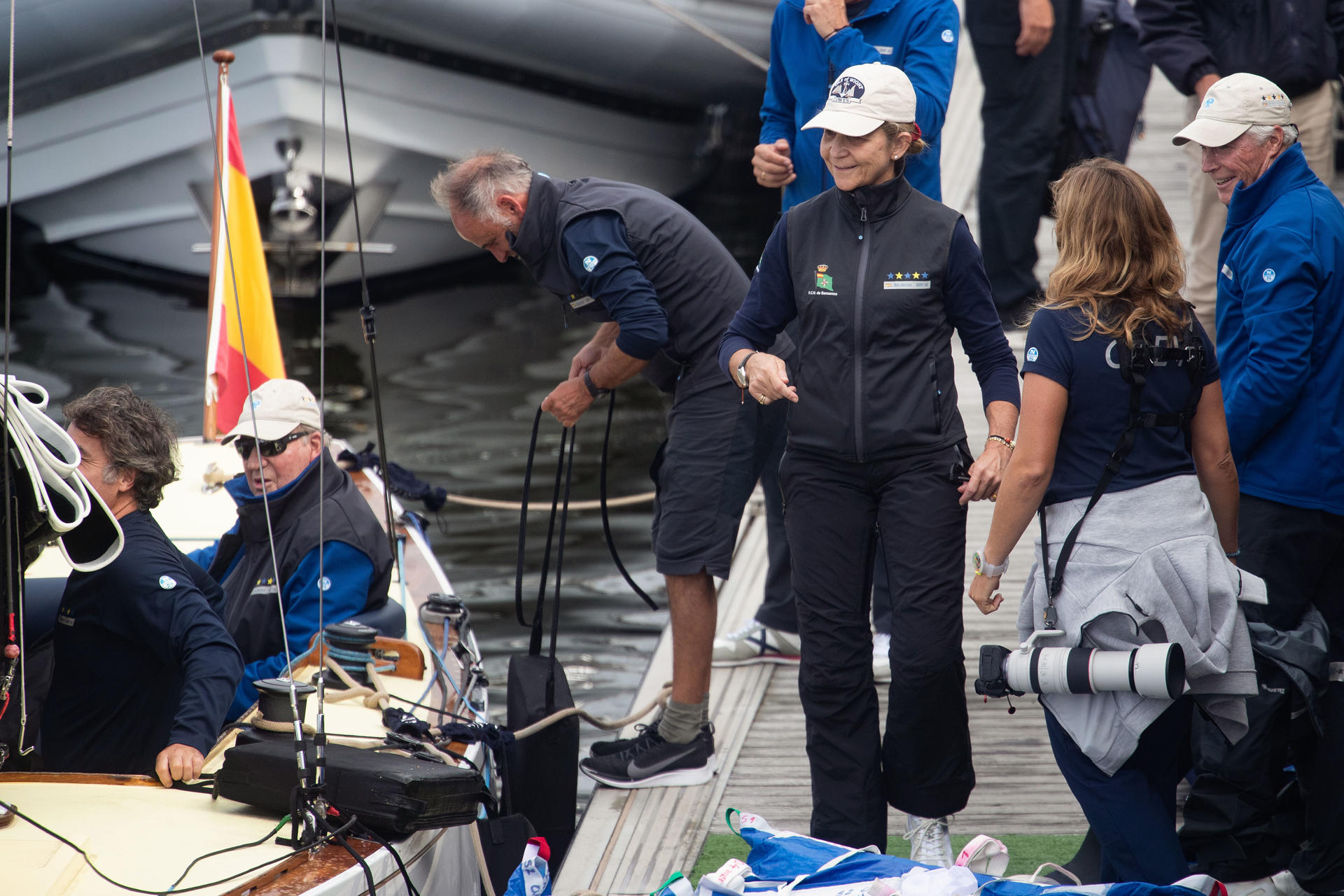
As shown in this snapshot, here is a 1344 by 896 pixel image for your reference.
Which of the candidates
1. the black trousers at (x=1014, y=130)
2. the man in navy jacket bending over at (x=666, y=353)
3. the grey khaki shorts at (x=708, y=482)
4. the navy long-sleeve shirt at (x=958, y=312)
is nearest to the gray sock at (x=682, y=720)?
the man in navy jacket bending over at (x=666, y=353)

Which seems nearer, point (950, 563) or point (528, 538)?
point (950, 563)

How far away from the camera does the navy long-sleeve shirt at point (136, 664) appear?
280 centimetres

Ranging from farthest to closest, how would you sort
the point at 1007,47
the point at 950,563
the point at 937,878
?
the point at 1007,47, the point at 950,563, the point at 937,878

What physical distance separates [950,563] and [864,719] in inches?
14.6

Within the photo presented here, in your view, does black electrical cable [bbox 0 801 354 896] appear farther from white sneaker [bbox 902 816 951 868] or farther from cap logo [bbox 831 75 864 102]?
cap logo [bbox 831 75 864 102]

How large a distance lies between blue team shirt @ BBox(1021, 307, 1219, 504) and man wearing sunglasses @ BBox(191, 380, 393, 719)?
1712 mm

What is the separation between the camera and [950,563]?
2928 millimetres

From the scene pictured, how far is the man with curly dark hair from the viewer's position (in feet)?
9.44

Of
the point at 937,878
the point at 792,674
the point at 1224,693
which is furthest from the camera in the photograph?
the point at 792,674

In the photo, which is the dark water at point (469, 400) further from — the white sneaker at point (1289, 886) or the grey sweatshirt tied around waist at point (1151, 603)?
the grey sweatshirt tied around waist at point (1151, 603)

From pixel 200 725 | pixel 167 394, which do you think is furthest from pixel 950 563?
pixel 167 394

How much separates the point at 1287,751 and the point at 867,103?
4.96ft

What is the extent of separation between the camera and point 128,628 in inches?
116

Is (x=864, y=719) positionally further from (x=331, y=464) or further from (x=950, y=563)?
(x=331, y=464)
